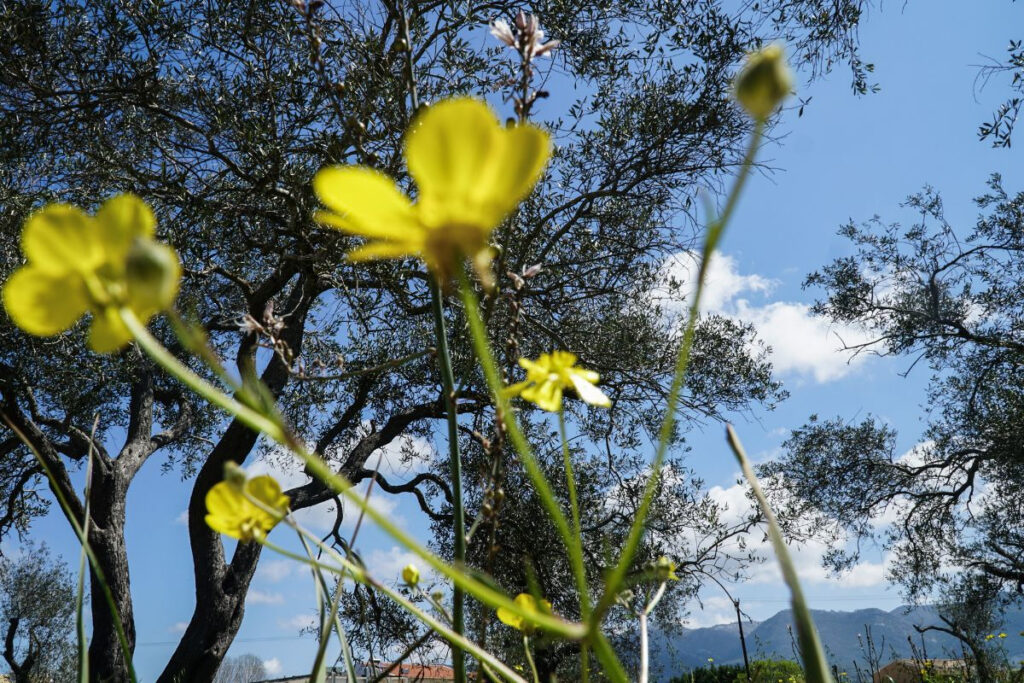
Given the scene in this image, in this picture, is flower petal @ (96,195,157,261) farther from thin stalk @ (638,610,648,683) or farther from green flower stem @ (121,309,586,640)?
thin stalk @ (638,610,648,683)

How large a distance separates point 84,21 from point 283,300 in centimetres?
325

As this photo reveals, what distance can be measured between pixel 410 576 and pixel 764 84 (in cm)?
72

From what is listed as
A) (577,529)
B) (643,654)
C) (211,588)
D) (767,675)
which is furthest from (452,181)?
(211,588)

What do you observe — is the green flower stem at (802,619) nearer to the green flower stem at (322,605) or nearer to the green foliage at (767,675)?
the green flower stem at (322,605)

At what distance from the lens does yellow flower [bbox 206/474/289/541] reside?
596 mm

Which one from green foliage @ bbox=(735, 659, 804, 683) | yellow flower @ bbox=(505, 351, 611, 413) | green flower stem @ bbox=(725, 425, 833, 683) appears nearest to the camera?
green flower stem @ bbox=(725, 425, 833, 683)

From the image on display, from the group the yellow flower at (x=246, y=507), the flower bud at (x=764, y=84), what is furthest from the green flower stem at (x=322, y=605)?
the flower bud at (x=764, y=84)

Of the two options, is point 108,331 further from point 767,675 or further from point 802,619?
point 767,675

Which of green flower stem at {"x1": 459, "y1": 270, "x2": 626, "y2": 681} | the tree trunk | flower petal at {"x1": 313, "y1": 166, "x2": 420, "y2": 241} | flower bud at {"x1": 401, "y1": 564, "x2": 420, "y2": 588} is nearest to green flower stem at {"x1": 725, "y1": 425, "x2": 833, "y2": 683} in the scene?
green flower stem at {"x1": 459, "y1": 270, "x2": 626, "y2": 681}

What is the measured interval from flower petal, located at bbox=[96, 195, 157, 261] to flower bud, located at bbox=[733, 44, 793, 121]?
0.32 metres

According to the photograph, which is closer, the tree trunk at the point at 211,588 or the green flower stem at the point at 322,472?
the green flower stem at the point at 322,472

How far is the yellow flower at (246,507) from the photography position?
1.96 ft

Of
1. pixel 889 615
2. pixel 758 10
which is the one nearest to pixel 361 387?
pixel 758 10

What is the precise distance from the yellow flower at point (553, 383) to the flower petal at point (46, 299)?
1.13 ft
